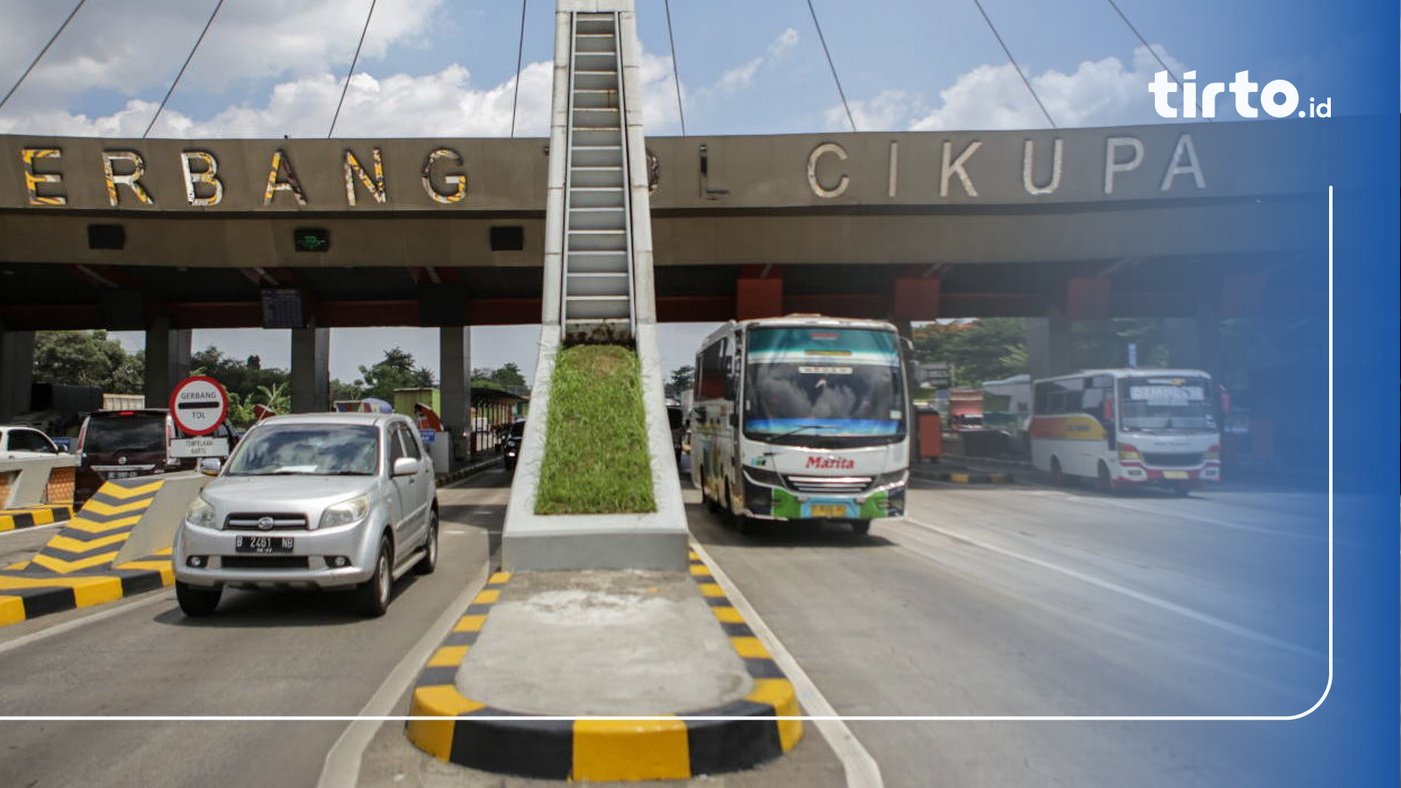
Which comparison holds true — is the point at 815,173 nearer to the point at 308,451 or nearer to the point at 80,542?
the point at 308,451

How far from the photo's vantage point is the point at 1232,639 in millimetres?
6820

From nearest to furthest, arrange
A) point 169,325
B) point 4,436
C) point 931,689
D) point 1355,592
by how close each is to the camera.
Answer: point 931,689 < point 1355,592 < point 4,436 < point 169,325

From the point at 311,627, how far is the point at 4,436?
1281cm

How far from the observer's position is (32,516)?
1631 centimetres

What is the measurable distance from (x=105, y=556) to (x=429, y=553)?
10.6ft

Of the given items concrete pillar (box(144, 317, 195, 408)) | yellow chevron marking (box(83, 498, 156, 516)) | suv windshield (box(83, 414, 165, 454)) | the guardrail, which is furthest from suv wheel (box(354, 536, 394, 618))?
concrete pillar (box(144, 317, 195, 408))

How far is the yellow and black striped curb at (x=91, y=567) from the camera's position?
8.03 meters

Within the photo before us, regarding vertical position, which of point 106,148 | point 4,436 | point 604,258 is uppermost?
point 106,148

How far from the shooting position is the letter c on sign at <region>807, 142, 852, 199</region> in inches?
942

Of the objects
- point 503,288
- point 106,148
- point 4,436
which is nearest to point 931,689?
point 4,436

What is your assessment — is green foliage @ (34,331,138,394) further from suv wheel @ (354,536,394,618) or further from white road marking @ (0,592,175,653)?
suv wheel @ (354,536,394,618)

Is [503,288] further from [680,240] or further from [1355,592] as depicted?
[1355,592]

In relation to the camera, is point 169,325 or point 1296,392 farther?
point 169,325

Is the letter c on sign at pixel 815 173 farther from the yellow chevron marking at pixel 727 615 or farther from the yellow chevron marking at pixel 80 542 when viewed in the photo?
the yellow chevron marking at pixel 727 615
